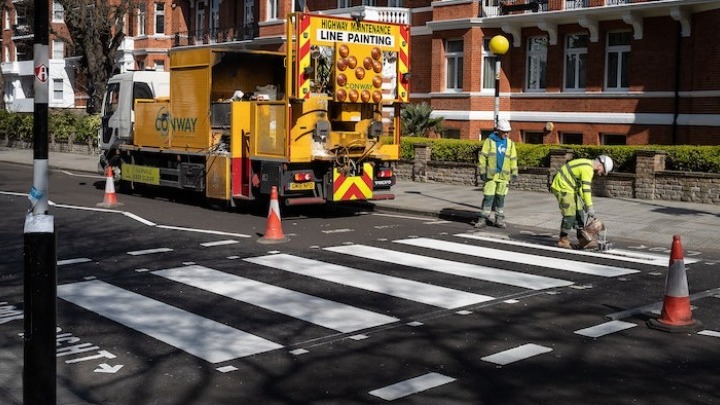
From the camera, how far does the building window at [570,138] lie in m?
28.7

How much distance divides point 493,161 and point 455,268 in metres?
4.61

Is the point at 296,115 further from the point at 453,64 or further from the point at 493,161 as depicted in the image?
the point at 453,64

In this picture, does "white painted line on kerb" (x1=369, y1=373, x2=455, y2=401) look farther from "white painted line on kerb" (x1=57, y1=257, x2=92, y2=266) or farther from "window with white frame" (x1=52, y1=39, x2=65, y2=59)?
"window with white frame" (x1=52, y1=39, x2=65, y2=59)

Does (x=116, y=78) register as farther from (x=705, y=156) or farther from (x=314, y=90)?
(x=705, y=156)

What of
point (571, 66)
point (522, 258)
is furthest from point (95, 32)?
point (522, 258)

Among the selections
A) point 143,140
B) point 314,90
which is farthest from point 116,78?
point 314,90

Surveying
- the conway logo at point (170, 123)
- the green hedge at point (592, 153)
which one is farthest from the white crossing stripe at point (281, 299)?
the green hedge at point (592, 153)

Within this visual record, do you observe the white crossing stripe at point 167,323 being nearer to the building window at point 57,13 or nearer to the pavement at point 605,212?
the pavement at point 605,212

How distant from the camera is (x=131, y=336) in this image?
825 cm

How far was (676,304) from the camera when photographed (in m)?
8.45

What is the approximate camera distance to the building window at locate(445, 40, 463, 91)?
3177 centimetres

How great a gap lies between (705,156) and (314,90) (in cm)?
847

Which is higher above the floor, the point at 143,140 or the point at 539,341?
the point at 143,140

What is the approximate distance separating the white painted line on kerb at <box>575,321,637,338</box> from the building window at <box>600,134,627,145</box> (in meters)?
19.6
